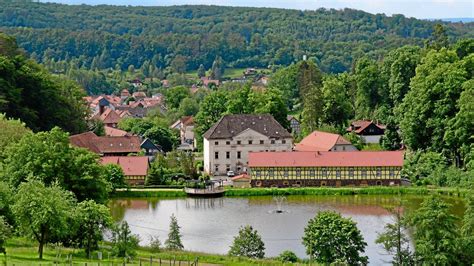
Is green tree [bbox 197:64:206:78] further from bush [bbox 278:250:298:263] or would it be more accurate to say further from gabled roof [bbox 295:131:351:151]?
bush [bbox 278:250:298:263]

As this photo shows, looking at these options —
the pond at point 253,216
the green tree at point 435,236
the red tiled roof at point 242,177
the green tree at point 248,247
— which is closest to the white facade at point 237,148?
the red tiled roof at point 242,177

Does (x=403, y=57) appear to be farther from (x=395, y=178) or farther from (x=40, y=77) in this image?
(x=40, y=77)

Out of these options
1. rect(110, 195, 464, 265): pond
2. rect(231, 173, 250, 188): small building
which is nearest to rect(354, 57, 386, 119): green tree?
rect(231, 173, 250, 188): small building

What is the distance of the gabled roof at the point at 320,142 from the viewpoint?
5578cm

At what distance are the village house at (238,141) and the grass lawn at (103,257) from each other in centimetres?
2311

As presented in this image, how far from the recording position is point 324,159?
49656 millimetres

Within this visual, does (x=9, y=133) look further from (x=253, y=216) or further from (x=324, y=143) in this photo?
(x=324, y=143)

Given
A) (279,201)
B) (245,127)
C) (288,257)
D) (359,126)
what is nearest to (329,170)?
(279,201)

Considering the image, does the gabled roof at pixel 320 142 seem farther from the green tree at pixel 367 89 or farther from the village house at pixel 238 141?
the green tree at pixel 367 89

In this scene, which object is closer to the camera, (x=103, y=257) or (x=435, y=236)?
(x=435, y=236)

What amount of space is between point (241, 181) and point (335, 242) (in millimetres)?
21690

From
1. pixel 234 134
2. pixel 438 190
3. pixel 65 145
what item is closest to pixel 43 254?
pixel 65 145

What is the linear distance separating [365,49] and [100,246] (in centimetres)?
13226

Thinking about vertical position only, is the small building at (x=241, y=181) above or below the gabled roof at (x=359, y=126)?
below
